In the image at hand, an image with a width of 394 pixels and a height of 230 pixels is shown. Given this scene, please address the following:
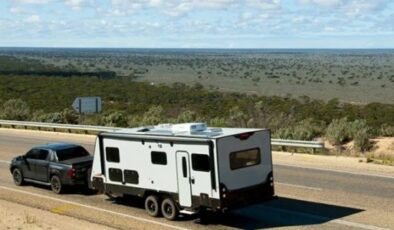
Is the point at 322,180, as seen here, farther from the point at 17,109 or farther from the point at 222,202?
the point at 17,109

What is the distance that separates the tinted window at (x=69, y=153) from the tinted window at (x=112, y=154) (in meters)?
3.31

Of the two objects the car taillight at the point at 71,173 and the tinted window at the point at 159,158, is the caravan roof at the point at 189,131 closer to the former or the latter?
the tinted window at the point at 159,158

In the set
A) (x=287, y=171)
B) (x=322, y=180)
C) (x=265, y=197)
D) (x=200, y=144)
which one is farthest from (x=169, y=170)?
(x=287, y=171)

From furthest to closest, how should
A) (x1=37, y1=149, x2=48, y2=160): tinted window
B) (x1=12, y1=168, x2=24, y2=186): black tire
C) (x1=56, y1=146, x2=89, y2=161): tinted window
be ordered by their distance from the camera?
1. (x1=12, y1=168, x2=24, y2=186): black tire
2. (x1=37, y1=149, x2=48, y2=160): tinted window
3. (x1=56, y1=146, x2=89, y2=161): tinted window

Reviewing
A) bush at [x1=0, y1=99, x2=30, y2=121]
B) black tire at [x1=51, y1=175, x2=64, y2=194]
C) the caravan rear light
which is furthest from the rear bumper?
bush at [x1=0, y1=99, x2=30, y2=121]

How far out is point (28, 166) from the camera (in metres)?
19.7

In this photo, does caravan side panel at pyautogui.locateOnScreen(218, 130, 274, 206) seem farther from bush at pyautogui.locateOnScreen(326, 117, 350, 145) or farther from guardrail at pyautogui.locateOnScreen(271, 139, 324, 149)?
bush at pyautogui.locateOnScreen(326, 117, 350, 145)

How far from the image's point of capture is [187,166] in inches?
550

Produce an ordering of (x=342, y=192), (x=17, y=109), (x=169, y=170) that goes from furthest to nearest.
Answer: (x=17, y=109), (x=342, y=192), (x=169, y=170)

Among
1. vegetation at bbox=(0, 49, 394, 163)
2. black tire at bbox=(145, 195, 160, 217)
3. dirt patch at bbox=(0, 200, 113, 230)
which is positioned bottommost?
vegetation at bbox=(0, 49, 394, 163)

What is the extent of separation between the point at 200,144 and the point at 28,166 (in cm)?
811

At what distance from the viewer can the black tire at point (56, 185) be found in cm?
1839

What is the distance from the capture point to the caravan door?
1395cm

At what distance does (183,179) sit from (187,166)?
1.10ft
